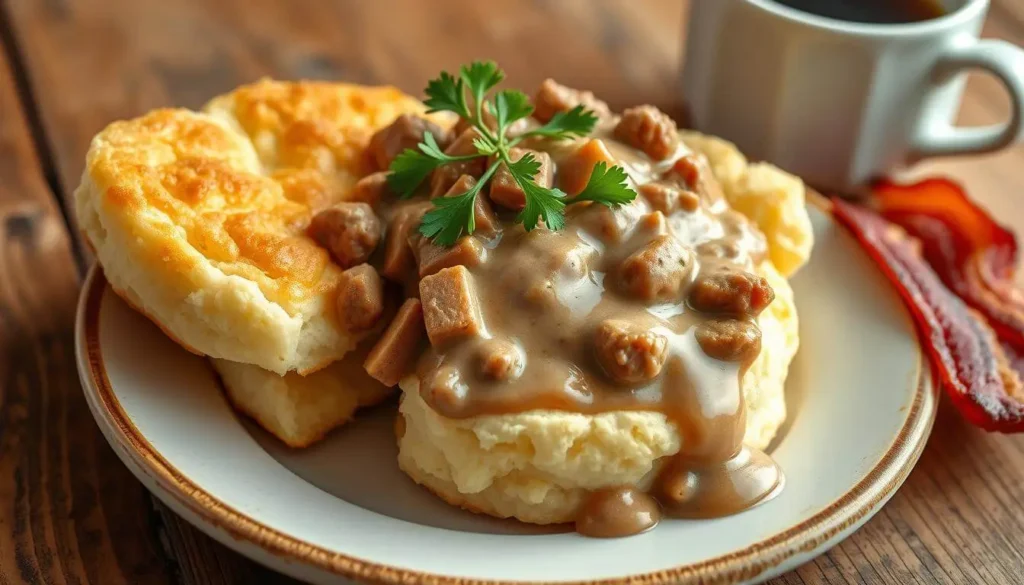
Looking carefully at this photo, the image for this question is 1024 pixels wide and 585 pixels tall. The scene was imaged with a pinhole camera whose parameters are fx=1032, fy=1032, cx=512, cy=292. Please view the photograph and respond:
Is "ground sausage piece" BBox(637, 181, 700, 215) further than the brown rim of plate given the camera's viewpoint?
Yes

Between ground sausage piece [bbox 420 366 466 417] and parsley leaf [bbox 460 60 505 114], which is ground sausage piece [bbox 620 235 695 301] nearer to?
ground sausage piece [bbox 420 366 466 417]

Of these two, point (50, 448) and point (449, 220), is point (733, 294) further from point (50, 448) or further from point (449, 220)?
point (50, 448)

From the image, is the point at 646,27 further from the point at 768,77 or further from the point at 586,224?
the point at 586,224

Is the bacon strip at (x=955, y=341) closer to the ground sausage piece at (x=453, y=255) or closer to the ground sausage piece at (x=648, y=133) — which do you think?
the ground sausage piece at (x=648, y=133)

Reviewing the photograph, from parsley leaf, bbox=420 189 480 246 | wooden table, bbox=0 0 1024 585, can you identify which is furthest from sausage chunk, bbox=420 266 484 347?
wooden table, bbox=0 0 1024 585

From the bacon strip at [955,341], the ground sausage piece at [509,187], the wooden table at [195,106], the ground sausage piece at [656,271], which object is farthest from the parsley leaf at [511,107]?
the wooden table at [195,106]

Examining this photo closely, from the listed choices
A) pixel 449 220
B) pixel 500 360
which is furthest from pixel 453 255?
pixel 500 360
